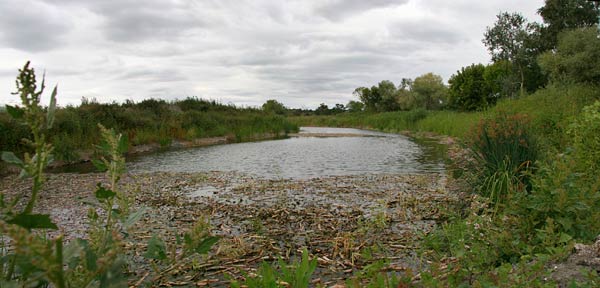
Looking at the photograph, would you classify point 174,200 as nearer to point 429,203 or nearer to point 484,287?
point 429,203

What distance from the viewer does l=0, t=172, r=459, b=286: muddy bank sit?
4.08m

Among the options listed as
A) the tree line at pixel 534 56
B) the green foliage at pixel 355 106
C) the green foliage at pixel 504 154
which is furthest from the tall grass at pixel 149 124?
the green foliage at pixel 355 106

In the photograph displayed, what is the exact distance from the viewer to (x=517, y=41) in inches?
1291

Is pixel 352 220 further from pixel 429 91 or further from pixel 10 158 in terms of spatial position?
pixel 429 91

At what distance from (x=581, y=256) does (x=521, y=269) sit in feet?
2.04

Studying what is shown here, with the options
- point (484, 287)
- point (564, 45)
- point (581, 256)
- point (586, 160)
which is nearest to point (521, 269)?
point (484, 287)

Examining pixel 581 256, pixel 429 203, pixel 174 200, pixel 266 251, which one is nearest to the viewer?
pixel 581 256

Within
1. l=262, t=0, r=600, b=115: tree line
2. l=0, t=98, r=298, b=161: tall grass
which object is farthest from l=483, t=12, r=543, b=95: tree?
l=0, t=98, r=298, b=161: tall grass

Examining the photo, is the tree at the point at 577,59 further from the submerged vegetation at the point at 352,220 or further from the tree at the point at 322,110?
the tree at the point at 322,110

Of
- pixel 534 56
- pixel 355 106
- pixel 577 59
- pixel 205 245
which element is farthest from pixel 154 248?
pixel 355 106

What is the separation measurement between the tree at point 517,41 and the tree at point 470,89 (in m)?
3.60

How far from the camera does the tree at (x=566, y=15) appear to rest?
30578mm

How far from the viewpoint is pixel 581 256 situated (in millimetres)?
2877

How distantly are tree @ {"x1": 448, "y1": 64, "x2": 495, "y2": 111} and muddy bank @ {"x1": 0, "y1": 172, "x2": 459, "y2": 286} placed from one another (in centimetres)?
3006
